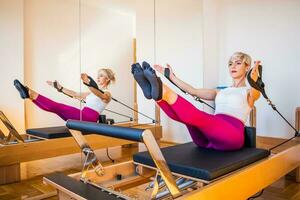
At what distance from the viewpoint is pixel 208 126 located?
1460 millimetres

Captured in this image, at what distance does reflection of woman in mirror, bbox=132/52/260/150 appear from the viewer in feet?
3.87

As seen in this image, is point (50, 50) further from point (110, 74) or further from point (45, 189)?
point (45, 189)

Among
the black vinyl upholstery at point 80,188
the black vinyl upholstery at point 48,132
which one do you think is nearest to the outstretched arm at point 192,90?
the black vinyl upholstery at point 48,132

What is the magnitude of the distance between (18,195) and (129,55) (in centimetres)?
150

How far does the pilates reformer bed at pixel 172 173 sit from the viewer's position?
990mm

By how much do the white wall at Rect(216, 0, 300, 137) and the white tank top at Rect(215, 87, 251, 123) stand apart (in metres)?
1.16

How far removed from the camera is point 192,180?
1.20m

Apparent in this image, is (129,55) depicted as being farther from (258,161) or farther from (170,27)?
(258,161)

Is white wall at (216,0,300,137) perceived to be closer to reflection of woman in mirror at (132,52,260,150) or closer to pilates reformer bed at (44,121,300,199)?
reflection of woman in mirror at (132,52,260,150)

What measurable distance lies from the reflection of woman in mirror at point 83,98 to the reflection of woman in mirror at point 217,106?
2.35 feet

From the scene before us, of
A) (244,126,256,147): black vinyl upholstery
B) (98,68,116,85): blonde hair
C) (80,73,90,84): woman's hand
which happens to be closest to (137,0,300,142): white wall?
(98,68,116,85): blonde hair

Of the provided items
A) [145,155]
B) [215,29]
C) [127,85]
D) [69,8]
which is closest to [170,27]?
[215,29]

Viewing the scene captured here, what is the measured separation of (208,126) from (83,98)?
1.33 metres

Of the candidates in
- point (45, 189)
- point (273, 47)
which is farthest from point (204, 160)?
point (273, 47)
